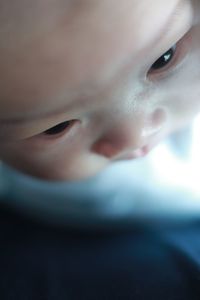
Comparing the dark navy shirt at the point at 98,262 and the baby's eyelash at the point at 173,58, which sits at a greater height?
the baby's eyelash at the point at 173,58

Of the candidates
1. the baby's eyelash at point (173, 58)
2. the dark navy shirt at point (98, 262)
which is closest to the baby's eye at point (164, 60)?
the baby's eyelash at point (173, 58)

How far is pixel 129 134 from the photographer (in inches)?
15.8

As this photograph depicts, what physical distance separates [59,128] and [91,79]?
58 mm

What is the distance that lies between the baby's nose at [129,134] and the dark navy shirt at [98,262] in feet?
0.40

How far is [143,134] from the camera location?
41 centimetres

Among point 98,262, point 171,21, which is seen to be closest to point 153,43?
point 171,21

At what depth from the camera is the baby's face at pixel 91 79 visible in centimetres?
30

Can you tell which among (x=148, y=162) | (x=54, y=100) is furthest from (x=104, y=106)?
(x=148, y=162)

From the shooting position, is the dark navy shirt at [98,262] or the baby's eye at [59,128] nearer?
the baby's eye at [59,128]

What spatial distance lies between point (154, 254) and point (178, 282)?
36mm

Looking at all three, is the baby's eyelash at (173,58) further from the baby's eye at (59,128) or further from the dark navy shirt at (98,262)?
the dark navy shirt at (98,262)

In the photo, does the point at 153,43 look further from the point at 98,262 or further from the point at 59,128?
the point at 98,262

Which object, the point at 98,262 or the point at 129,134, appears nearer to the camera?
the point at 129,134

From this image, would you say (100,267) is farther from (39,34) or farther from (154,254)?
(39,34)
